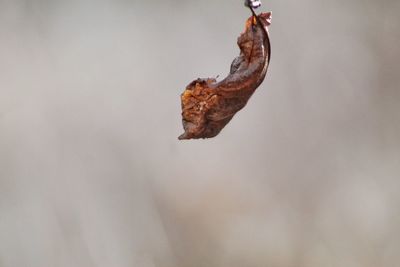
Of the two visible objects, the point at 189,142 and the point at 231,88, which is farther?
the point at 189,142

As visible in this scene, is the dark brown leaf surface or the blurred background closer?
the dark brown leaf surface

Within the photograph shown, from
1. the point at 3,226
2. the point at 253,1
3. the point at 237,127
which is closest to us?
the point at 253,1

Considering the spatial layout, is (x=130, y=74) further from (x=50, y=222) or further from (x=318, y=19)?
(x=318, y=19)

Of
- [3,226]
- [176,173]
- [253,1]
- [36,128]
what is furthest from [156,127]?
[253,1]

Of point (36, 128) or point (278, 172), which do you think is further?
point (278, 172)
